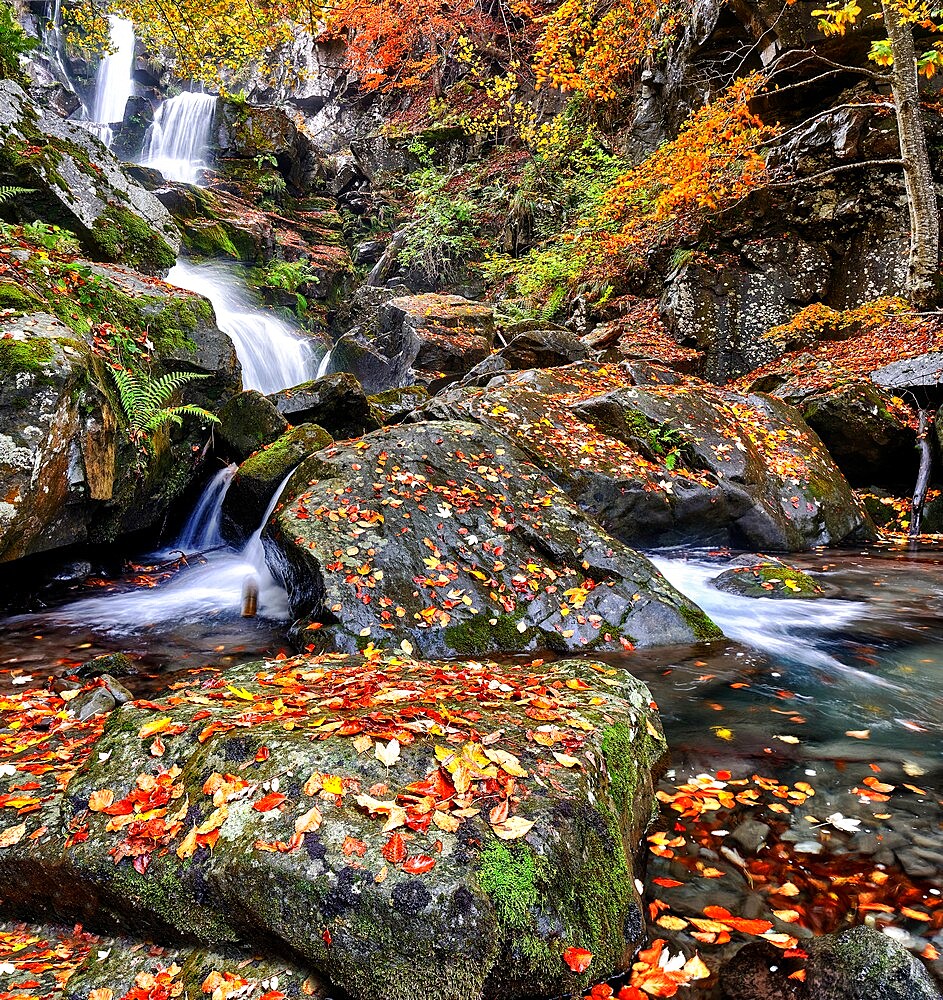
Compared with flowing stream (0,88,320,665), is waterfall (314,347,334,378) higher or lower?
higher

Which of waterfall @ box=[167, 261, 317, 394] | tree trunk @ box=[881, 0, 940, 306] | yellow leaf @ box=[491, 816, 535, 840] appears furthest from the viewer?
waterfall @ box=[167, 261, 317, 394]

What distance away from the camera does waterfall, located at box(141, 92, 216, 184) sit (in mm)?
21844

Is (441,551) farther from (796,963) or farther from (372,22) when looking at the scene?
(372,22)

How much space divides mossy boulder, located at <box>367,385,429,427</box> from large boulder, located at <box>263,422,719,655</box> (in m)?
4.13

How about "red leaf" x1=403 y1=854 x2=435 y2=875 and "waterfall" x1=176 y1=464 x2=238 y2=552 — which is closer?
"red leaf" x1=403 y1=854 x2=435 y2=875

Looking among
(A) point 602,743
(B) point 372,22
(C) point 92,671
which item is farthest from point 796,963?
(B) point 372,22

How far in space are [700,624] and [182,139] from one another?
2619 centimetres

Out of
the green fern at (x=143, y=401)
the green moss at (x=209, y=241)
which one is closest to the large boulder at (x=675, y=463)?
the green fern at (x=143, y=401)

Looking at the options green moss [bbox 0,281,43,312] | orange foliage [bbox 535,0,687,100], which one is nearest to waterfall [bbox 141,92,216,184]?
orange foliage [bbox 535,0,687,100]

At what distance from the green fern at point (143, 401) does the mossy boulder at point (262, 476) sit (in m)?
1.08

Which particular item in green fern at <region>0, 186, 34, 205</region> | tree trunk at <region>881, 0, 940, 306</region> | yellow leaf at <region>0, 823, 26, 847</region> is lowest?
yellow leaf at <region>0, 823, 26, 847</region>

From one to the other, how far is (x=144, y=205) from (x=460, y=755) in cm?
1127

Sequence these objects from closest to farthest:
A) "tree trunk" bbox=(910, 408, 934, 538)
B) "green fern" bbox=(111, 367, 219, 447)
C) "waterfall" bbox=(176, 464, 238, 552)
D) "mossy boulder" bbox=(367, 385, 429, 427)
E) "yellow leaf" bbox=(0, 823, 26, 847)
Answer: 1. "yellow leaf" bbox=(0, 823, 26, 847)
2. "green fern" bbox=(111, 367, 219, 447)
3. "waterfall" bbox=(176, 464, 238, 552)
4. "tree trunk" bbox=(910, 408, 934, 538)
5. "mossy boulder" bbox=(367, 385, 429, 427)

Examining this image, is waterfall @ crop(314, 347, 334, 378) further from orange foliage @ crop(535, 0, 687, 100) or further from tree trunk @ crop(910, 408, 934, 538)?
tree trunk @ crop(910, 408, 934, 538)
